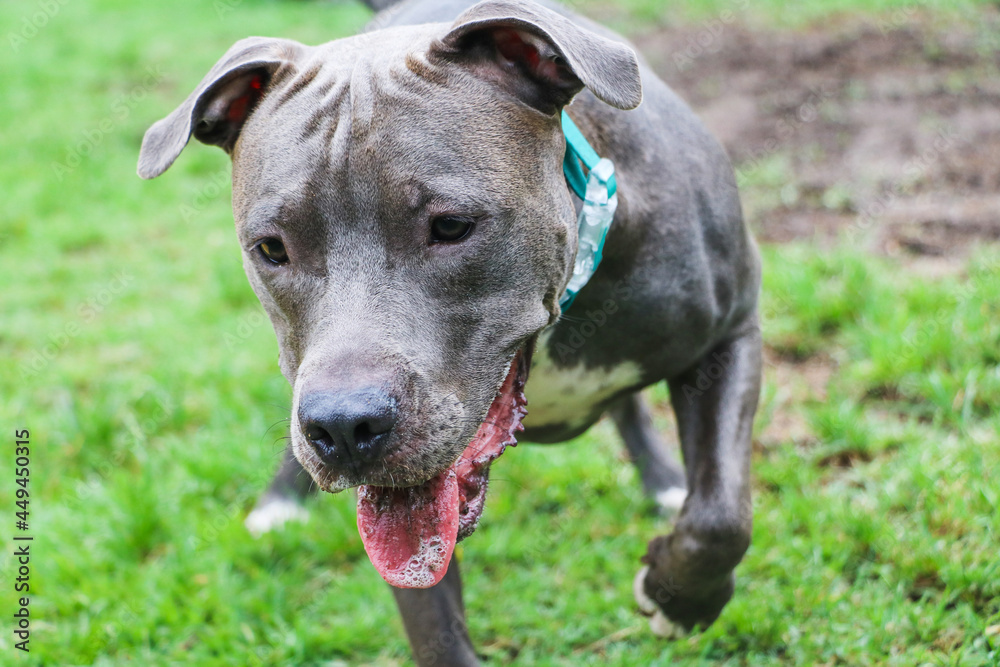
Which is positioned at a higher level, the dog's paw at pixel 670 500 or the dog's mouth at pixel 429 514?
the dog's mouth at pixel 429 514

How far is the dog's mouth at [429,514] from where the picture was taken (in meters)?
2.18

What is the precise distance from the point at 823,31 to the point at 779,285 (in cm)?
416

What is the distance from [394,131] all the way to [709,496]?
48.9 inches

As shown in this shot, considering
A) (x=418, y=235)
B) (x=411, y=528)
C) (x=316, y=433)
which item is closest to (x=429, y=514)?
(x=411, y=528)

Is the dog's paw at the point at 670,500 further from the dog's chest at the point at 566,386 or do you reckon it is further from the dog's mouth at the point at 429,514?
the dog's mouth at the point at 429,514

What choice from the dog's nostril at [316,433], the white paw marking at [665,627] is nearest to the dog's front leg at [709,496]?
the white paw marking at [665,627]

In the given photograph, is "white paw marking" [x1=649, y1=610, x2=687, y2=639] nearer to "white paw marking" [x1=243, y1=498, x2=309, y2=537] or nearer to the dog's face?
the dog's face

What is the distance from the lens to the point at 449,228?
2.16m

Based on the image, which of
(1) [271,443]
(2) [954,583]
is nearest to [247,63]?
(1) [271,443]

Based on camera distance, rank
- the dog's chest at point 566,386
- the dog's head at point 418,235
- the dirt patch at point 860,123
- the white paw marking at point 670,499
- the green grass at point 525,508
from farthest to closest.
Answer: the dirt patch at point 860,123 < the white paw marking at point 670,499 < the green grass at point 525,508 < the dog's chest at point 566,386 < the dog's head at point 418,235

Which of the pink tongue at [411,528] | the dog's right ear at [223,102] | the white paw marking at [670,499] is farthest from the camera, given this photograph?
the white paw marking at [670,499]

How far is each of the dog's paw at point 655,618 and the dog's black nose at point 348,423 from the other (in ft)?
3.82

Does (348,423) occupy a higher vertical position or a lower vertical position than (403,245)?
lower

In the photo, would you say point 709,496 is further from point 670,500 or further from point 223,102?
point 223,102
